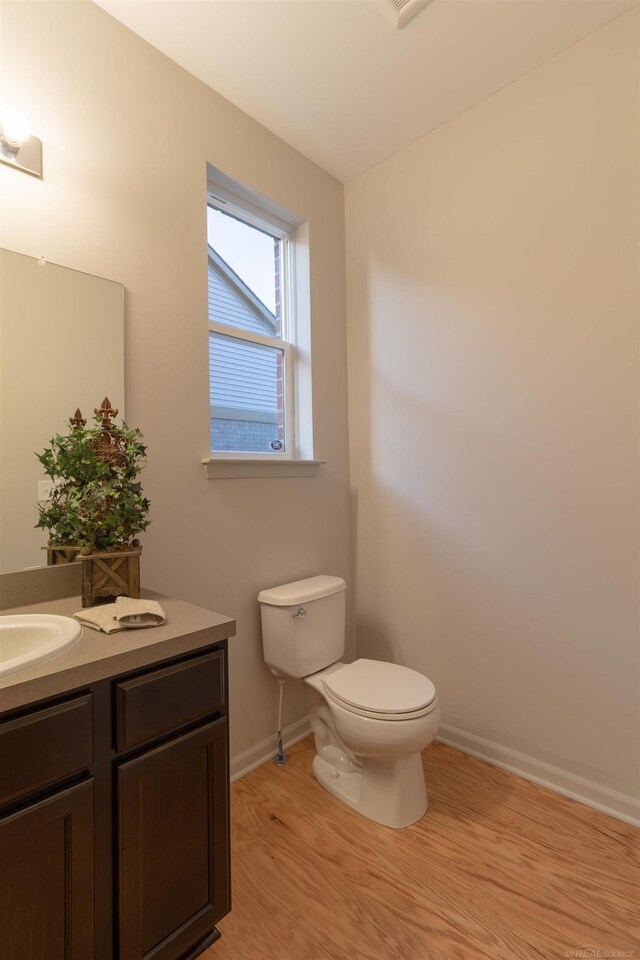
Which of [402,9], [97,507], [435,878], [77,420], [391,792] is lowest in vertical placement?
[435,878]

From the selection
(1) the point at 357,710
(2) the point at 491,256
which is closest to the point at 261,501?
(1) the point at 357,710

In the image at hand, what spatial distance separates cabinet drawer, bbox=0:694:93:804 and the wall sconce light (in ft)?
4.75

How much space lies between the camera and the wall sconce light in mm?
1268

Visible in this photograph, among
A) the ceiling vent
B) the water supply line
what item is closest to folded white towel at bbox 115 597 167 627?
the water supply line

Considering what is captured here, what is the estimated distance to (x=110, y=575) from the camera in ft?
4.22

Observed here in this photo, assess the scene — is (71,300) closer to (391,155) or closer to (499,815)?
(391,155)

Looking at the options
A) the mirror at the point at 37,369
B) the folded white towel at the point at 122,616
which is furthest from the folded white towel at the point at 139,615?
the mirror at the point at 37,369

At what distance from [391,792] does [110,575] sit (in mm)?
1237

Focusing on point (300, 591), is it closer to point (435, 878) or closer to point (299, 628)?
point (299, 628)

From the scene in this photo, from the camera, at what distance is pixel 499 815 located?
1.67 metres

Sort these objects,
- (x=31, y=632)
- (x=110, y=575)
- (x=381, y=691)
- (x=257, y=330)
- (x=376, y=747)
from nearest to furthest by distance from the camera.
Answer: (x=31, y=632) → (x=110, y=575) → (x=376, y=747) → (x=381, y=691) → (x=257, y=330)

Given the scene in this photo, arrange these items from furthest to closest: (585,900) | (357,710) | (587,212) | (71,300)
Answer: (587,212) < (357,710) < (71,300) < (585,900)

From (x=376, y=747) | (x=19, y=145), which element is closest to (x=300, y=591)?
(x=376, y=747)

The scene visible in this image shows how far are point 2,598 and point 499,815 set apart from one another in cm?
182
